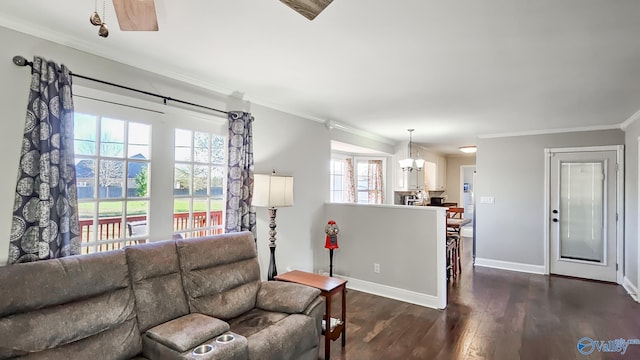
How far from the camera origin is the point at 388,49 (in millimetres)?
2369

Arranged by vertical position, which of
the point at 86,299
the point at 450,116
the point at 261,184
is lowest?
the point at 86,299

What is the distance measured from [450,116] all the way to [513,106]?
0.78m

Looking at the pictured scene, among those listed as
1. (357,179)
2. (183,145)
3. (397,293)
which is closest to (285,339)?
(183,145)

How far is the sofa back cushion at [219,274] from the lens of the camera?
7.89ft

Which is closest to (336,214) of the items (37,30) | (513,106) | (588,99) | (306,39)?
(513,106)

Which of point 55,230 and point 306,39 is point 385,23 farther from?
point 55,230

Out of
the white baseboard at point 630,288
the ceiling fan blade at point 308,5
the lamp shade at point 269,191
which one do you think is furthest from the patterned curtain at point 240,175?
the white baseboard at point 630,288

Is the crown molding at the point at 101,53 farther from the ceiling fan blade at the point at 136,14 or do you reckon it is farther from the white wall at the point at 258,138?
the ceiling fan blade at the point at 136,14

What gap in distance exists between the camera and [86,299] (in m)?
1.88

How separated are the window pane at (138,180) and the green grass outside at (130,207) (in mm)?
73

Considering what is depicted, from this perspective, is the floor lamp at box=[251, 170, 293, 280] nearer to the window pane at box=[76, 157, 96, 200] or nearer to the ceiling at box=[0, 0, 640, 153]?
the ceiling at box=[0, 0, 640, 153]

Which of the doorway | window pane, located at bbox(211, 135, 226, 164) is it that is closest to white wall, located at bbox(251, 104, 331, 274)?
window pane, located at bbox(211, 135, 226, 164)

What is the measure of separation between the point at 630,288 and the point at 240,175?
5355 millimetres

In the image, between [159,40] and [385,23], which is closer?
[385,23]
